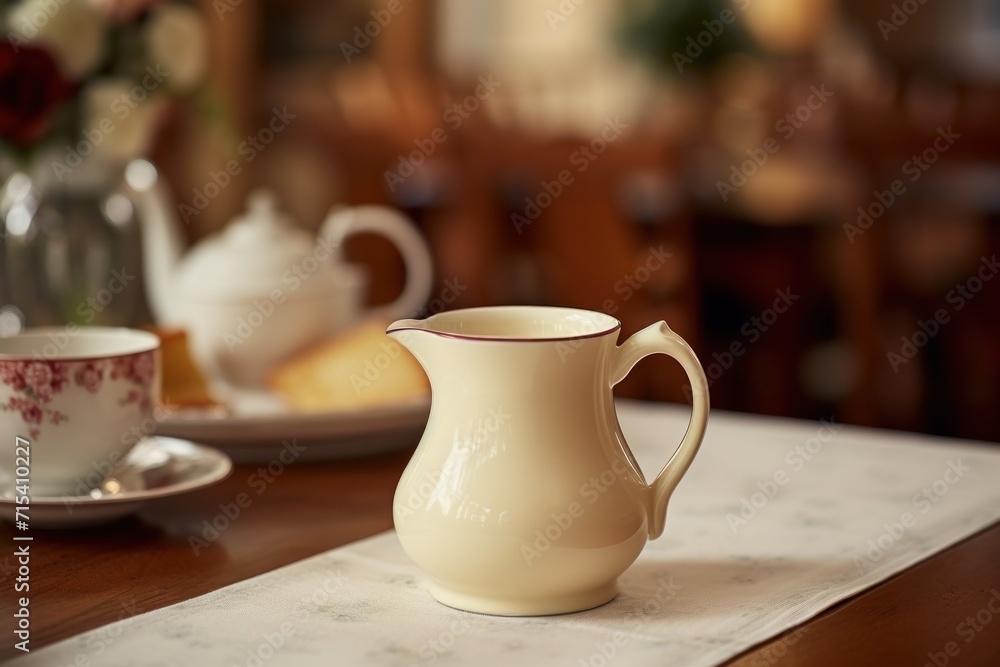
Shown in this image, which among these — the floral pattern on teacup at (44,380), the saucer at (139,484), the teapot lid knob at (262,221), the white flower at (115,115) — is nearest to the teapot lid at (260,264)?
the teapot lid knob at (262,221)

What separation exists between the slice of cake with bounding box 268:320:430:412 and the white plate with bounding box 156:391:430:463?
0.05 meters

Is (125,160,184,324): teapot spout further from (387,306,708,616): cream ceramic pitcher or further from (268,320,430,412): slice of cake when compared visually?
(387,306,708,616): cream ceramic pitcher

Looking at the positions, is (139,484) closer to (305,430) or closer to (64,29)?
(305,430)

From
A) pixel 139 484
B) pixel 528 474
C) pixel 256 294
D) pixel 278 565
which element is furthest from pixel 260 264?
pixel 528 474

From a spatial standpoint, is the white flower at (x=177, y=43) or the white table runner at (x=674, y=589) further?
the white flower at (x=177, y=43)

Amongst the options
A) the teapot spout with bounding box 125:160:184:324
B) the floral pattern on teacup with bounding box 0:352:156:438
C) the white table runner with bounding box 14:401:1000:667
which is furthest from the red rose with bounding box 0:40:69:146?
the white table runner with bounding box 14:401:1000:667

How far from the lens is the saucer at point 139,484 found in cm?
75

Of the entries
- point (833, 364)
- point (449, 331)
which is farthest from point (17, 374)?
point (833, 364)

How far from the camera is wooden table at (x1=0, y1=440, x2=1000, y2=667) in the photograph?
598mm

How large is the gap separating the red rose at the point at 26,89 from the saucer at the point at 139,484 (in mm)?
346

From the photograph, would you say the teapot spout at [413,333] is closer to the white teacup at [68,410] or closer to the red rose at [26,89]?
the white teacup at [68,410]

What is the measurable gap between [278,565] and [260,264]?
0.50 meters

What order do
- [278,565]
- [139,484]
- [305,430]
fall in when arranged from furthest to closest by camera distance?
1. [305,430]
2. [139,484]
3. [278,565]

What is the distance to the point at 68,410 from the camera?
76 centimetres
